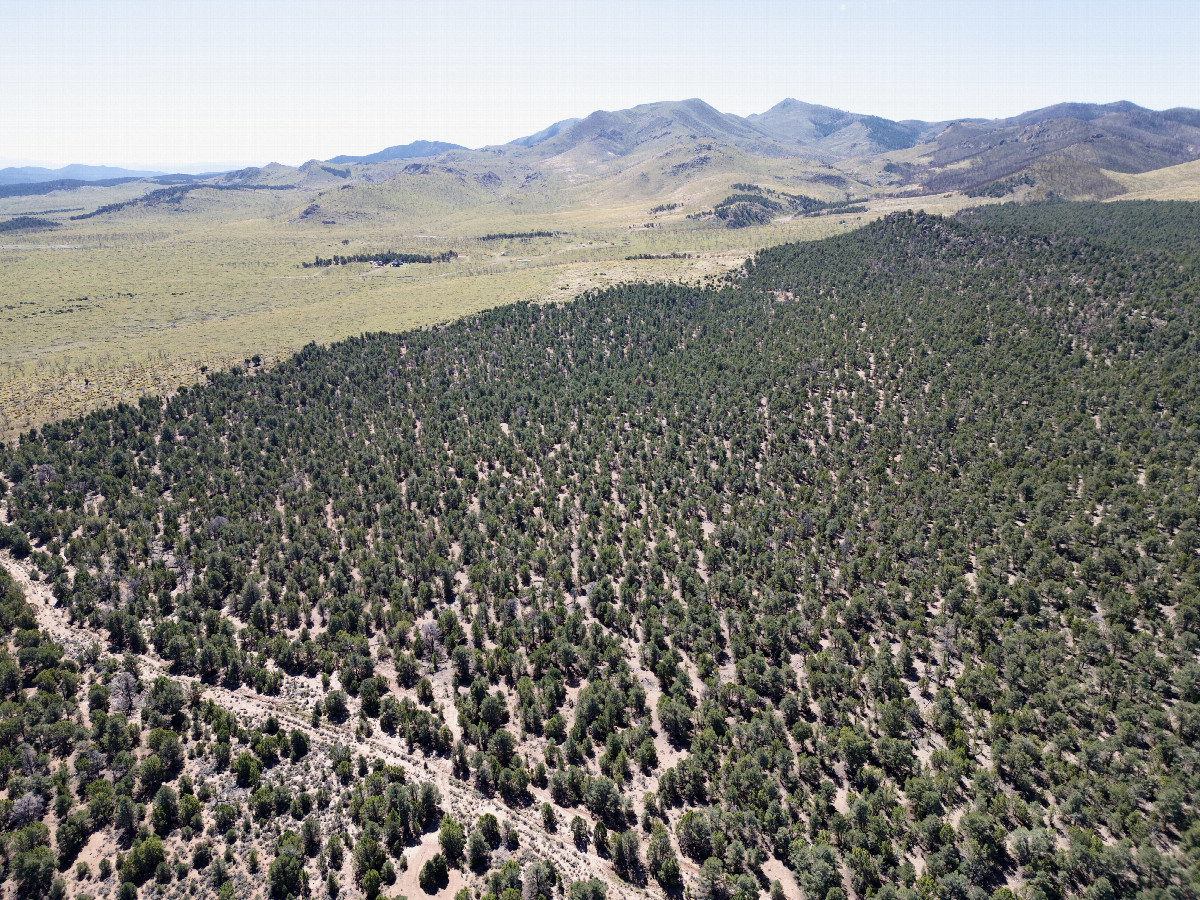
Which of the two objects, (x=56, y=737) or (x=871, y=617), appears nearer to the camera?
(x=56, y=737)

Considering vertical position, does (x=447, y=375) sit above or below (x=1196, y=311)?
below

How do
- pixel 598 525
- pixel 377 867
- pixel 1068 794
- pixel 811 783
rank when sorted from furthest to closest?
pixel 598 525, pixel 811 783, pixel 1068 794, pixel 377 867

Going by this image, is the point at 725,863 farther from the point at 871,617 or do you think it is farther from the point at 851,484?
the point at 851,484

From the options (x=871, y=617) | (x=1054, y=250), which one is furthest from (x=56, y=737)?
(x=1054, y=250)

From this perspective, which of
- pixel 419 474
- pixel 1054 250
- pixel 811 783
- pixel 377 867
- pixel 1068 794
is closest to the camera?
pixel 377 867

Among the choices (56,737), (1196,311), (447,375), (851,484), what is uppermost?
(1196,311)

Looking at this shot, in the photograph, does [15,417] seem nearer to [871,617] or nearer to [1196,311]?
[871,617]
